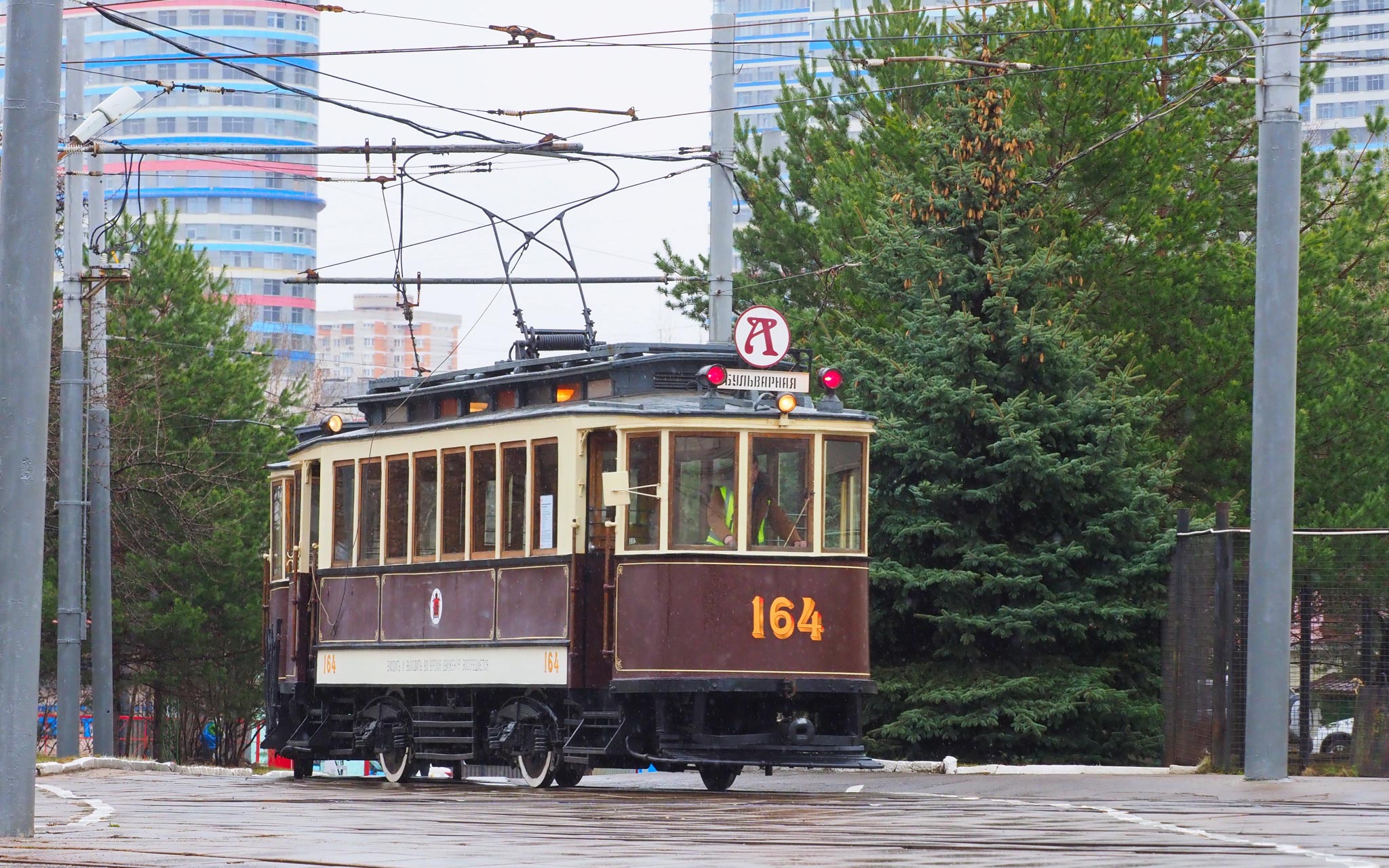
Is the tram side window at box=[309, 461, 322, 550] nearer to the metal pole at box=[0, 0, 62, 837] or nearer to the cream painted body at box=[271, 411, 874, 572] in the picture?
the cream painted body at box=[271, 411, 874, 572]

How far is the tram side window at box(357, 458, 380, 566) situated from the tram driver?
4067 millimetres

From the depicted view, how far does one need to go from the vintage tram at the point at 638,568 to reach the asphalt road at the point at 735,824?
1.74ft

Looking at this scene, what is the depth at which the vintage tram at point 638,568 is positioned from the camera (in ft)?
52.3

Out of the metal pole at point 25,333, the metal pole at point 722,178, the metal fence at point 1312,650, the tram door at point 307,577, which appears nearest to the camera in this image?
the metal pole at point 25,333

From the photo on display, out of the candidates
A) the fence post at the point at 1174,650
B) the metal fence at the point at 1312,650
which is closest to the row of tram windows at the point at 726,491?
the metal fence at the point at 1312,650

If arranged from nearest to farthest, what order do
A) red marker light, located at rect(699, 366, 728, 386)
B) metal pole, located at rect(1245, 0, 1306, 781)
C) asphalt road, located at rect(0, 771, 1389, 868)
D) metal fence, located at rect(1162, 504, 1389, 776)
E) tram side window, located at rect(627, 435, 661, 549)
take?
asphalt road, located at rect(0, 771, 1389, 868), tram side window, located at rect(627, 435, 661, 549), red marker light, located at rect(699, 366, 728, 386), metal pole, located at rect(1245, 0, 1306, 781), metal fence, located at rect(1162, 504, 1389, 776)

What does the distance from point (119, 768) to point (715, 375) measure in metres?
9.72

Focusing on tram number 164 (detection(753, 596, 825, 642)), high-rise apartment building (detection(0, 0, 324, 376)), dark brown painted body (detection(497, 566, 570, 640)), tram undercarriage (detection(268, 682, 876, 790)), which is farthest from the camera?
high-rise apartment building (detection(0, 0, 324, 376))

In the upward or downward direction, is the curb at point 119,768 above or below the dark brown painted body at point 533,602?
below

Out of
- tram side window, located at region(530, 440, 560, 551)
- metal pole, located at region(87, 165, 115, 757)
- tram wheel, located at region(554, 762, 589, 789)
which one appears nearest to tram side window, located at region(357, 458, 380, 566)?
tram side window, located at region(530, 440, 560, 551)

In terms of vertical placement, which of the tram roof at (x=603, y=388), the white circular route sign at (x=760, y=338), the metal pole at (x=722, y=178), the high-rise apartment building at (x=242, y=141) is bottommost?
the tram roof at (x=603, y=388)

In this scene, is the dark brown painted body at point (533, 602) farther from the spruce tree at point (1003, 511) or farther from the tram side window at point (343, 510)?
the spruce tree at point (1003, 511)

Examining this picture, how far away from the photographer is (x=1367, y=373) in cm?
2734

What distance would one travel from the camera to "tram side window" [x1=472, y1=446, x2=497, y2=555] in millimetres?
17375
